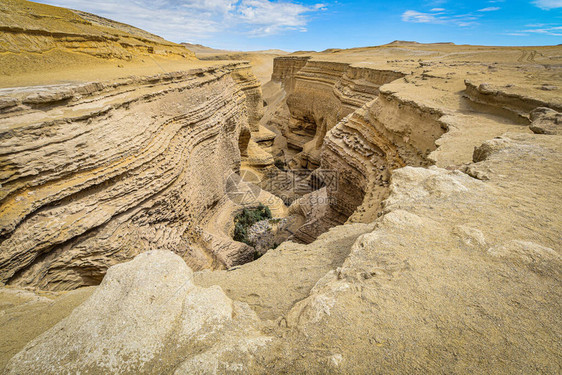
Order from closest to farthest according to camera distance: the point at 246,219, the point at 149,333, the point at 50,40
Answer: the point at 149,333
the point at 50,40
the point at 246,219

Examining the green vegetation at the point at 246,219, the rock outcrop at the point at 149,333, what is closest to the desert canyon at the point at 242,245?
the rock outcrop at the point at 149,333

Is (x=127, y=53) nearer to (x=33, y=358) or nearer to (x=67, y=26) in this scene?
(x=67, y=26)

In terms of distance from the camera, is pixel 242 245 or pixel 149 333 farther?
pixel 242 245

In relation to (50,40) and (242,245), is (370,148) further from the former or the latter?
(50,40)

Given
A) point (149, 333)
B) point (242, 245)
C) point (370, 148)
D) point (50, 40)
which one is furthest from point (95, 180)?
point (370, 148)

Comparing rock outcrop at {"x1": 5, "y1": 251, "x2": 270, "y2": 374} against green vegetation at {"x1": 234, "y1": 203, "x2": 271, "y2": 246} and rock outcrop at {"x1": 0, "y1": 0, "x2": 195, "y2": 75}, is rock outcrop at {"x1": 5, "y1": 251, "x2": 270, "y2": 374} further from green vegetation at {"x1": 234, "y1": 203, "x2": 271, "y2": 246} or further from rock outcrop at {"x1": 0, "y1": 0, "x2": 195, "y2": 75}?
green vegetation at {"x1": 234, "y1": 203, "x2": 271, "y2": 246}

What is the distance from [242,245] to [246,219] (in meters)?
1.73

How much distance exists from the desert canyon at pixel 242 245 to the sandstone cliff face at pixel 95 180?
0.02m

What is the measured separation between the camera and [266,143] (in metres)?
14.8

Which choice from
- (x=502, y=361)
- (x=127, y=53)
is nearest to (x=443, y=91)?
(x=502, y=361)

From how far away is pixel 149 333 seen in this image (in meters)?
1.58

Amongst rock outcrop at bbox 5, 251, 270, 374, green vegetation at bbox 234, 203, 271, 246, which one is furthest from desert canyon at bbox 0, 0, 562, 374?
green vegetation at bbox 234, 203, 271, 246

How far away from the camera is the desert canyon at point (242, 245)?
4.76ft

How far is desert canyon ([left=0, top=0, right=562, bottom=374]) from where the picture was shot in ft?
4.76
